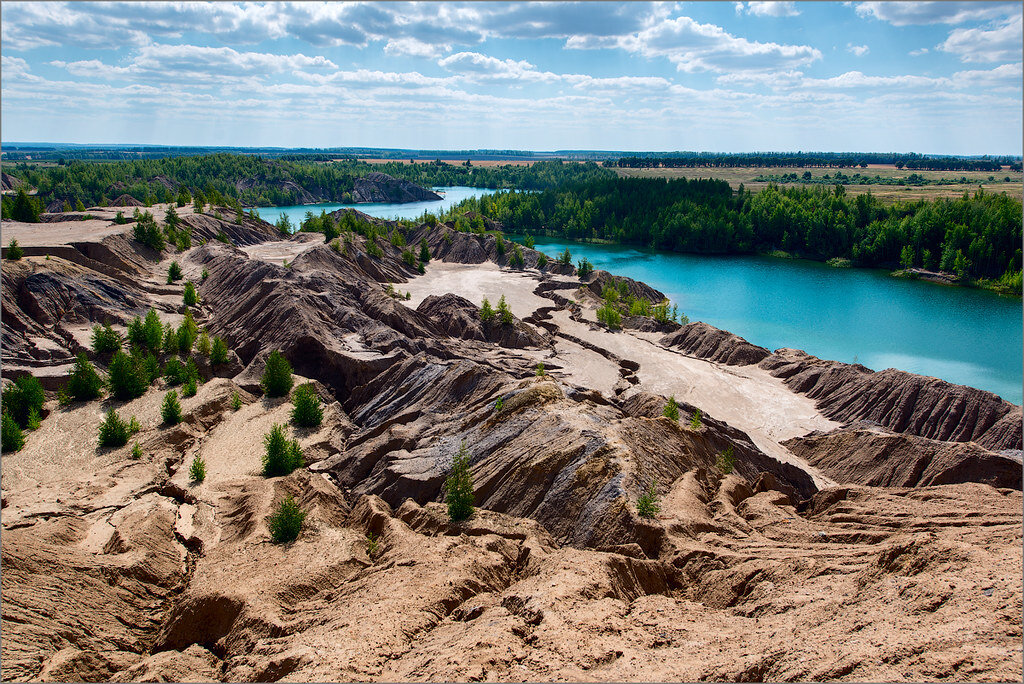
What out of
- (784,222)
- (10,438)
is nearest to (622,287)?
(10,438)

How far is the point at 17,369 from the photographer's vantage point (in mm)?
38906

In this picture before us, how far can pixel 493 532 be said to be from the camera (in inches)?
907

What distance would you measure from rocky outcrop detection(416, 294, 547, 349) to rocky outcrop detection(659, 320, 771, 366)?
12.8 meters

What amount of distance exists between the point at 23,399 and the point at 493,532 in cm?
2885

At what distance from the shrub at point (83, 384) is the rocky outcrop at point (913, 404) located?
45.5m

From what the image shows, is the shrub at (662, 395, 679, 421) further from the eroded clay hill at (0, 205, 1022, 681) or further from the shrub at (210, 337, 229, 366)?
the shrub at (210, 337, 229, 366)

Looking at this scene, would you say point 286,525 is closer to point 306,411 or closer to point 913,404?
point 306,411

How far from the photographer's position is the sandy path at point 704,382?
133 feet

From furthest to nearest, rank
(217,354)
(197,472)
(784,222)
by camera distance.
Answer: (784,222) → (217,354) → (197,472)

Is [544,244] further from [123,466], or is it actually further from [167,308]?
[123,466]

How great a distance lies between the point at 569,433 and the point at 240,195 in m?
183

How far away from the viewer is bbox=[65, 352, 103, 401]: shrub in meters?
37.5

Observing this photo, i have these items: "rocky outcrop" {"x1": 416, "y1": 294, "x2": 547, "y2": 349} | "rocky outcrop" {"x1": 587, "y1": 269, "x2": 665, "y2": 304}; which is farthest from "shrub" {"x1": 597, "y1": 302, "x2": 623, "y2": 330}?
"rocky outcrop" {"x1": 587, "y1": 269, "x2": 665, "y2": 304}

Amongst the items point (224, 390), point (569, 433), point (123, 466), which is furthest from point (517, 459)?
point (224, 390)
